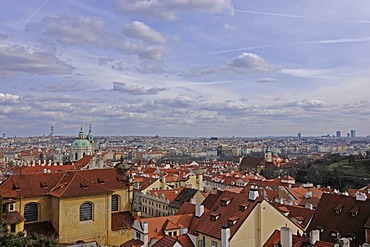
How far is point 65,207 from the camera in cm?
3734

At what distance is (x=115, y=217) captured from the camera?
42312mm

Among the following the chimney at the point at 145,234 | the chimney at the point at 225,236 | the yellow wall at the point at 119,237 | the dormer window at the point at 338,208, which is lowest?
the yellow wall at the point at 119,237

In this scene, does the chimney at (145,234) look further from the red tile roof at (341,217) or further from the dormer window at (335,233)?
the dormer window at (335,233)

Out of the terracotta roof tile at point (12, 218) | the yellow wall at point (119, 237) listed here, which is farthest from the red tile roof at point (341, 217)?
the terracotta roof tile at point (12, 218)

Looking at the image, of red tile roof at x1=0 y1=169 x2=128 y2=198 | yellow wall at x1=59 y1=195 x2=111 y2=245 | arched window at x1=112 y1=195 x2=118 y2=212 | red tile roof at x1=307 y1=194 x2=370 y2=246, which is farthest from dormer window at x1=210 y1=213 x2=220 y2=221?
arched window at x1=112 y1=195 x2=118 y2=212

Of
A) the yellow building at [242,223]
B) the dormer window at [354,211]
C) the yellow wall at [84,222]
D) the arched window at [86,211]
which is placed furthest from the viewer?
the arched window at [86,211]

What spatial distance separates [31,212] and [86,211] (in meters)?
4.97

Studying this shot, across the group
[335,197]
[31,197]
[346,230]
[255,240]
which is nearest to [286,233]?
[255,240]

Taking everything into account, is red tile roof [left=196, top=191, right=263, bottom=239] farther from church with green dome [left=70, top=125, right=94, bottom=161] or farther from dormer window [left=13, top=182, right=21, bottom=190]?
church with green dome [left=70, top=125, right=94, bottom=161]

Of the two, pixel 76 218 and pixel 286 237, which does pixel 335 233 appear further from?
pixel 76 218

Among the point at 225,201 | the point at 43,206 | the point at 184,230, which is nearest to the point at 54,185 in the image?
the point at 43,206

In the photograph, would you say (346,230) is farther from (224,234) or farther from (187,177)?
(187,177)

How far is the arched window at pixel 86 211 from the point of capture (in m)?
38.5

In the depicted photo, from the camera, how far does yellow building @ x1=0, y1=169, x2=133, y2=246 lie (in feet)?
122
